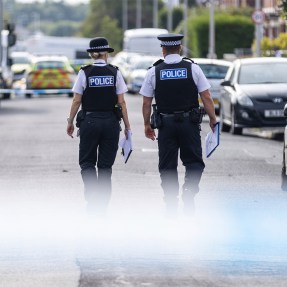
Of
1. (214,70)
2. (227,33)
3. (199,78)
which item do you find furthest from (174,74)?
(227,33)

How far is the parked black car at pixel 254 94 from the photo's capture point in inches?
1030

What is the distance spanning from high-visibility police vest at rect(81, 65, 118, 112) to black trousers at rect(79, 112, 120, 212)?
8cm

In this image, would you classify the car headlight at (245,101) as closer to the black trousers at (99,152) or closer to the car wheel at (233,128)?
the car wheel at (233,128)

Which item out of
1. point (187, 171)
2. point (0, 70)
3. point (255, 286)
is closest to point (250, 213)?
point (187, 171)

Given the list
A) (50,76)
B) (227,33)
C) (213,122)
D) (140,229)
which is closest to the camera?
(140,229)

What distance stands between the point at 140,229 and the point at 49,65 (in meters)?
37.1

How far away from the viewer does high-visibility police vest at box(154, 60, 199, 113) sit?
13.0 metres

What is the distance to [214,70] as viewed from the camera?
115ft

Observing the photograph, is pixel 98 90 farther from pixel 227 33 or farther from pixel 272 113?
pixel 227 33

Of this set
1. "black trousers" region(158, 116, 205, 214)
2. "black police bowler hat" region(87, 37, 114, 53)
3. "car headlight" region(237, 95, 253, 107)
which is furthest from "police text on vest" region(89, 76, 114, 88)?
"car headlight" region(237, 95, 253, 107)

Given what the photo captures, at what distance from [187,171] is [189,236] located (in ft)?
4.74

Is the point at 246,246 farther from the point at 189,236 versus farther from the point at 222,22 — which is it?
the point at 222,22

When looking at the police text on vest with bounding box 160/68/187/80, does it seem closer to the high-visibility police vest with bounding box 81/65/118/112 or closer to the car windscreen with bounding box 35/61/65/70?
the high-visibility police vest with bounding box 81/65/118/112

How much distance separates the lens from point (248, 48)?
263ft
